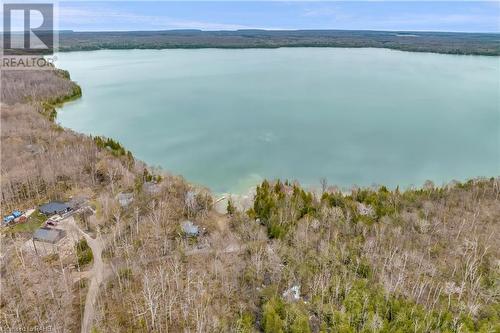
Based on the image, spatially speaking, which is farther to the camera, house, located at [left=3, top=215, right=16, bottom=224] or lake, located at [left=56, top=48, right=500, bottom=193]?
lake, located at [left=56, top=48, right=500, bottom=193]

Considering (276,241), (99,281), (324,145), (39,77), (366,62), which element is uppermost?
(366,62)

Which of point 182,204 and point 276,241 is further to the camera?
point 182,204

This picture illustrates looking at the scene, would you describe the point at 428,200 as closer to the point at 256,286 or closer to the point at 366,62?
the point at 256,286

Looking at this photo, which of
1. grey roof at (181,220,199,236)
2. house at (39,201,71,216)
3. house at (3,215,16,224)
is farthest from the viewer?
house at (39,201,71,216)

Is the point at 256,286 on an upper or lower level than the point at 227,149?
lower

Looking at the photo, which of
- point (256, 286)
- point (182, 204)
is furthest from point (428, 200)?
point (182, 204)

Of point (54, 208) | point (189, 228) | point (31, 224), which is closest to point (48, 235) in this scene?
point (31, 224)

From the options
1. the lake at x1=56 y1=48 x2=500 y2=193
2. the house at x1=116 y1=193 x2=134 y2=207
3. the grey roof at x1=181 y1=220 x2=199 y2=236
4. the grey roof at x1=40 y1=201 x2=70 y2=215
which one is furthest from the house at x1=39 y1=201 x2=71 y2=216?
the lake at x1=56 y1=48 x2=500 y2=193

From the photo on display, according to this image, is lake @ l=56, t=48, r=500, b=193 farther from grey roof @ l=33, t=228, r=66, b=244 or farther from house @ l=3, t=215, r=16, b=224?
house @ l=3, t=215, r=16, b=224
